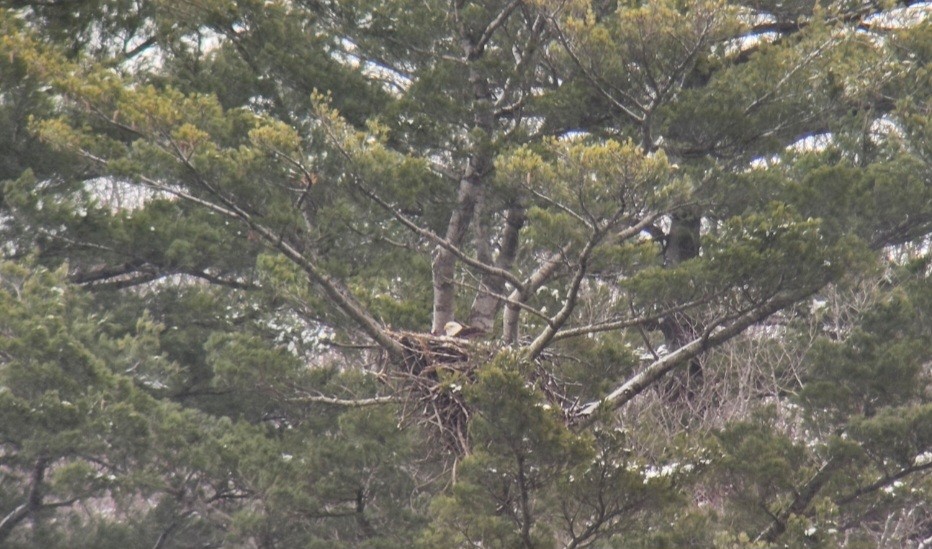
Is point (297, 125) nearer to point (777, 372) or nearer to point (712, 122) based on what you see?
point (712, 122)

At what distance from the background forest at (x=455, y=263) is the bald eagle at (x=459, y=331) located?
2 cm

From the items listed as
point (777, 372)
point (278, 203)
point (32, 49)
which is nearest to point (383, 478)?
point (278, 203)

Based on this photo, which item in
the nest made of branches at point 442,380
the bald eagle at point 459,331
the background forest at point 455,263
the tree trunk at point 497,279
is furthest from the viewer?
the tree trunk at point 497,279

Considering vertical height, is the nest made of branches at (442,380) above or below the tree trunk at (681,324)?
below

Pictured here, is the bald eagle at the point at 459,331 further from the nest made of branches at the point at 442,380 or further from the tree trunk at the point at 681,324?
the tree trunk at the point at 681,324

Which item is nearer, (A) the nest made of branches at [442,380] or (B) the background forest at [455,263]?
(B) the background forest at [455,263]

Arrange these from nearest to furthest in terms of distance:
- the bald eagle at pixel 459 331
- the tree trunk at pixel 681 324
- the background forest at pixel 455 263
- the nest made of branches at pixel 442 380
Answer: the background forest at pixel 455 263 < the nest made of branches at pixel 442 380 < the bald eagle at pixel 459 331 < the tree trunk at pixel 681 324

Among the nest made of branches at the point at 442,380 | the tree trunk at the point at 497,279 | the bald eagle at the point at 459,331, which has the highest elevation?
Answer: the tree trunk at the point at 497,279

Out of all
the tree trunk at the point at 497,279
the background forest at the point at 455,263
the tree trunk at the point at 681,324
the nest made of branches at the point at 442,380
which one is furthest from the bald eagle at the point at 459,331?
the tree trunk at the point at 681,324

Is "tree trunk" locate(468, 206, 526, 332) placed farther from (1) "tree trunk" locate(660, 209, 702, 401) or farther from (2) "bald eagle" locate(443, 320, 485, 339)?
(1) "tree trunk" locate(660, 209, 702, 401)

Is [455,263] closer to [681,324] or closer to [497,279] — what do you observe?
[497,279]

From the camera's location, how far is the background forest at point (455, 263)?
7.38 m

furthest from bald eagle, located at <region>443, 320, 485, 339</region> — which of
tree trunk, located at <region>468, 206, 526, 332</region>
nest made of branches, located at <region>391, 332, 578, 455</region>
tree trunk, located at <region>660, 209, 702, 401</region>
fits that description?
tree trunk, located at <region>660, 209, 702, 401</region>

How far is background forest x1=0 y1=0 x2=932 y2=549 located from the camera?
7.38 metres
